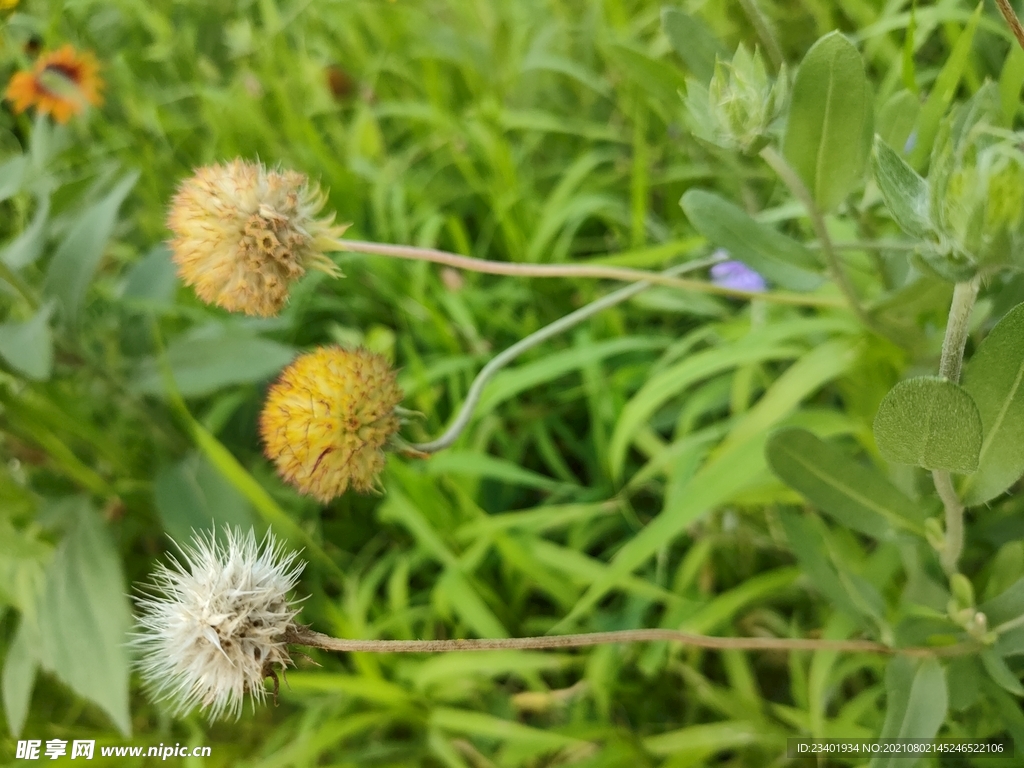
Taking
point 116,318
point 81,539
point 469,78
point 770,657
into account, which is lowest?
point 770,657

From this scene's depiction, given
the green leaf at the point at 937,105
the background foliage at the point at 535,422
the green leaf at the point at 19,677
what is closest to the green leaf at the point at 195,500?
the background foliage at the point at 535,422

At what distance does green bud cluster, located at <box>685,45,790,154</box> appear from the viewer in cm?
41

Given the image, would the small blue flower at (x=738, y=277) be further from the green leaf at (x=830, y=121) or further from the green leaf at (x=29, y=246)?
the green leaf at (x=29, y=246)

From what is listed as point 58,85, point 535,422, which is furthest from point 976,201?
point 58,85

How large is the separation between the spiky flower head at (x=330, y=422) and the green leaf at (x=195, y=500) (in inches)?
15.3

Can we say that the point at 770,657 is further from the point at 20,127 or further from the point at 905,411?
the point at 20,127

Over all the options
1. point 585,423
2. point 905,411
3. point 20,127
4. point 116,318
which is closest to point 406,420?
point 905,411

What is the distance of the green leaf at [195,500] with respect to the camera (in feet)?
2.61

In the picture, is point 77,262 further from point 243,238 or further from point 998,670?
point 998,670

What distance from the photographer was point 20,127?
121 centimetres

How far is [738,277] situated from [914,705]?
0.54 meters

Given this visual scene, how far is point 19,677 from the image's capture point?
77cm

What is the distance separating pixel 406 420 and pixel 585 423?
53 cm

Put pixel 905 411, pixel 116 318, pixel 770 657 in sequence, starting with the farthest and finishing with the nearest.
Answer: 1. pixel 116 318
2. pixel 770 657
3. pixel 905 411
